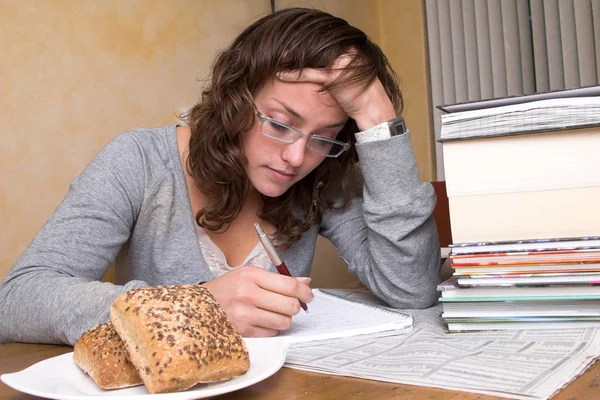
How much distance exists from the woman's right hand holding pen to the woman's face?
0.44 meters

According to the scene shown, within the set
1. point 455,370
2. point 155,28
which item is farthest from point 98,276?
point 155,28

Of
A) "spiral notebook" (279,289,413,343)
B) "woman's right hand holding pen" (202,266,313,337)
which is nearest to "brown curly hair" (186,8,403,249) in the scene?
"spiral notebook" (279,289,413,343)

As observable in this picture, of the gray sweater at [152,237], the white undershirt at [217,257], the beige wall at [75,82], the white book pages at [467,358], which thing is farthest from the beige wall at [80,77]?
the white book pages at [467,358]

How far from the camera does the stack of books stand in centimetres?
92

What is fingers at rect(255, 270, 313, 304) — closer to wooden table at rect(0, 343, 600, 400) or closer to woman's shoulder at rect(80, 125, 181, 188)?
wooden table at rect(0, 343, 600, 400)

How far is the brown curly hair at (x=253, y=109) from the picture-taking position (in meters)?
1.32

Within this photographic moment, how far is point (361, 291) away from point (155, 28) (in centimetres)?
157

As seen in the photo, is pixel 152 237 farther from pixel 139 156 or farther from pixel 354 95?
pixel 354 95

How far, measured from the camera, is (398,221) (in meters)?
1.34

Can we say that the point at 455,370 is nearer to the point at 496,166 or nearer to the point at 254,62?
the point at 496,166

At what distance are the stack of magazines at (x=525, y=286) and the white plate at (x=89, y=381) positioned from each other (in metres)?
0.33

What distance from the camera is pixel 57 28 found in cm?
219

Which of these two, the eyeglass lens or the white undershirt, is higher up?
the eyeglass lens

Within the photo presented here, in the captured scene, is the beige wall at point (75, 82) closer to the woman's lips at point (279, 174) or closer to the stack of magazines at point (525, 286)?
the woman's lips at point (279, 174)
